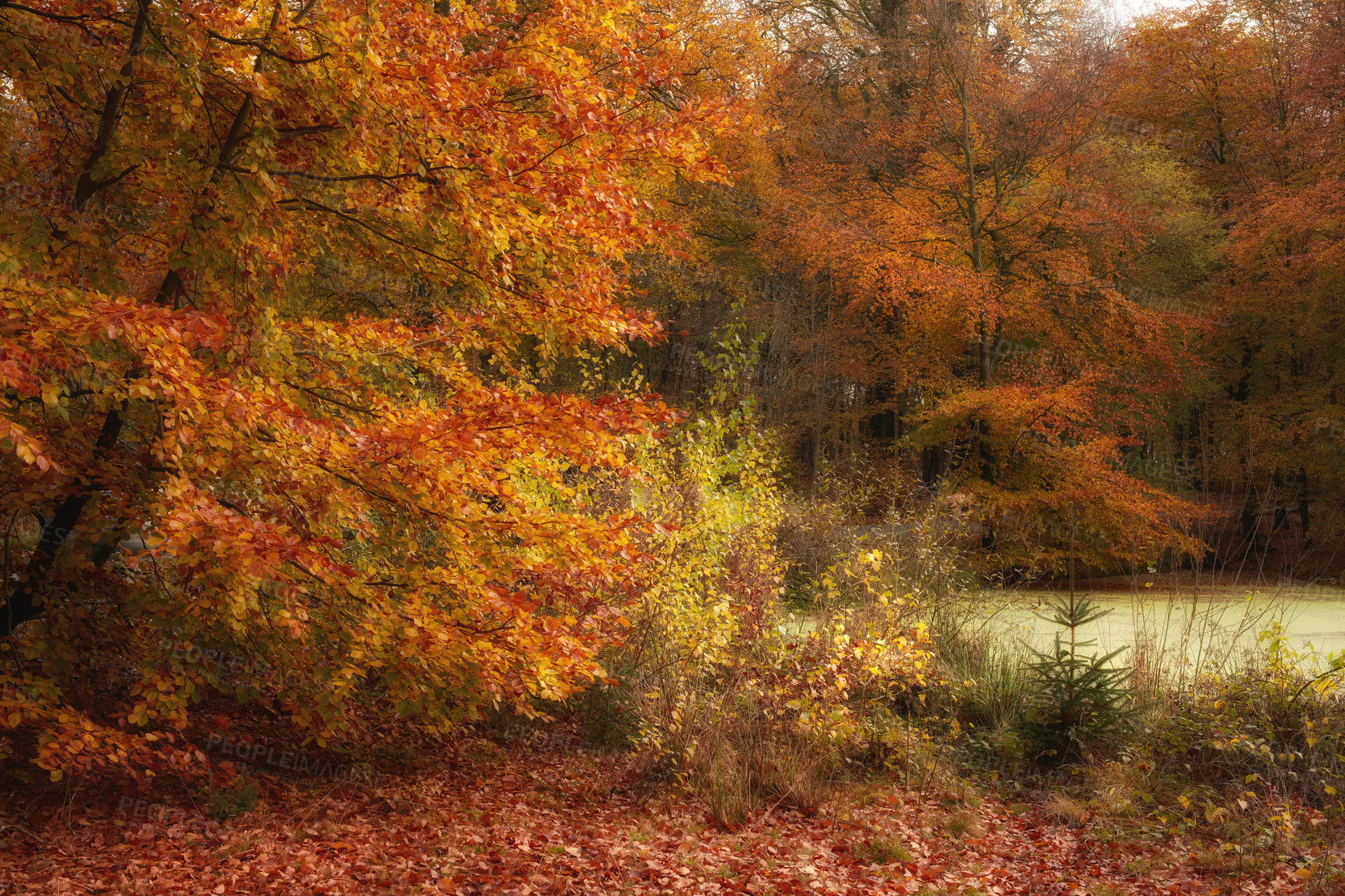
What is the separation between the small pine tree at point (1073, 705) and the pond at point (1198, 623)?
51 cm

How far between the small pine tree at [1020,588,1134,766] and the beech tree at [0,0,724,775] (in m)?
3.42

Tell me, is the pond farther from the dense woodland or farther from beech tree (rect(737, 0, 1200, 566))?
beech tree (rect(737, 0, 1200, 566))

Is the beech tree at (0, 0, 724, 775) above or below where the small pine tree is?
above

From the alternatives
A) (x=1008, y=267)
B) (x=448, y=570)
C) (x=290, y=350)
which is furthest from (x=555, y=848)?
(x=1008, y=267)

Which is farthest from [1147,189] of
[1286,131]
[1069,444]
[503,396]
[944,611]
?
[503,396]

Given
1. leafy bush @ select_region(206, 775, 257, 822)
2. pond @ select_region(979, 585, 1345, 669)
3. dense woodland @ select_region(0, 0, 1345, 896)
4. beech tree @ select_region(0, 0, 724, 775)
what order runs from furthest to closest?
pond @ select_region(979, 585, 1345, 669), leafy bush @ select_region(206, 775, 257, 822), dense woodland @ select_region(0, 0, 1345, 896), beech tree @ select_region(0, 0, 724, 775)

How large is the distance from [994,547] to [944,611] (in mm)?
6905

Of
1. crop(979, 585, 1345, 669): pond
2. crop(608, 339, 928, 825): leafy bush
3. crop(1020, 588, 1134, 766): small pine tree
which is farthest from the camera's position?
crop(979, 585, 1345, 669): pond

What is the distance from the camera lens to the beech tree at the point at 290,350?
408 centimetres

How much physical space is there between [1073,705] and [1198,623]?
2778 mm

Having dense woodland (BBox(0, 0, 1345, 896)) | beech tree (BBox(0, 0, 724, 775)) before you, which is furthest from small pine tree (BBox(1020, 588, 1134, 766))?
beech tree (BBox(0, 0, 724, 775))

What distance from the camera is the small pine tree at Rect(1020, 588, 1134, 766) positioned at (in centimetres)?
683

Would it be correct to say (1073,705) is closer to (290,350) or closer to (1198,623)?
(1198,623)

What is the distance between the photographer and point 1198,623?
8.89m
